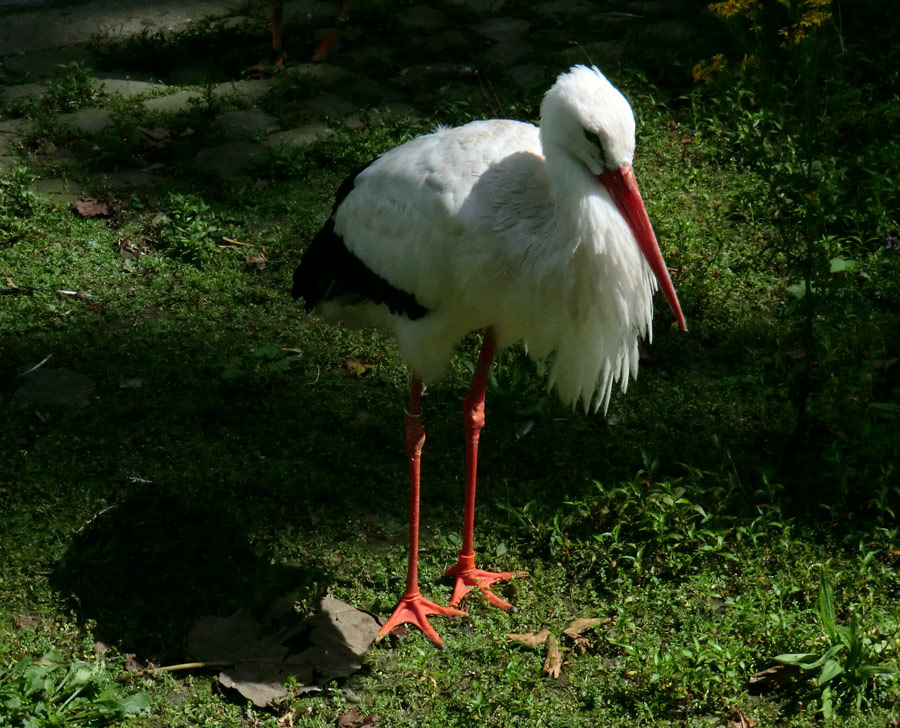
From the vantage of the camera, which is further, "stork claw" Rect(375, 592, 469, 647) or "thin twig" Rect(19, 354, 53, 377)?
"thin twig" Rect(19, 354, 53, 377)

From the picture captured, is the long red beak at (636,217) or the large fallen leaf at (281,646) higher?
the long red beak at (636,217)

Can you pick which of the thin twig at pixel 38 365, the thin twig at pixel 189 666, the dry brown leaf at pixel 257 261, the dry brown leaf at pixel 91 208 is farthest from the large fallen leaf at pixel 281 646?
the dry brown leaf at pixel 91 208

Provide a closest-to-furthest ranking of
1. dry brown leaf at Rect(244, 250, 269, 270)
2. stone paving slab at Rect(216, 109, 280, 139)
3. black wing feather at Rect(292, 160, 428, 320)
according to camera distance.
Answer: black wing feather at Rect(292, 160, 428, 320), dry brown leaf at Rect(244, 250, 269, 270), stone paving slab at Rect(216, 109, 280, 139)

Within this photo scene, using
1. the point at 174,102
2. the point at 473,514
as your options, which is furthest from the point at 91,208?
the point at 473,514

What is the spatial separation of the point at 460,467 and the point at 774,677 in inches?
55.0

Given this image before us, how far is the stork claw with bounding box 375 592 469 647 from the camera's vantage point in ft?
10.8

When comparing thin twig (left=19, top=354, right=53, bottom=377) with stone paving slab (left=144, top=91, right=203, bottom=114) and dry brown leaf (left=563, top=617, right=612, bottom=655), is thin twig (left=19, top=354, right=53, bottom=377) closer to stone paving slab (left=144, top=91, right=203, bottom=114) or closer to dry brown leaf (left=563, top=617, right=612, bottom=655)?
stone paving slab (left=144, top=91, right=203, bottom=114)

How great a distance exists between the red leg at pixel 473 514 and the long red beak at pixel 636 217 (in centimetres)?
65

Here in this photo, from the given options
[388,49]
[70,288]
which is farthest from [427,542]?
[388,49]

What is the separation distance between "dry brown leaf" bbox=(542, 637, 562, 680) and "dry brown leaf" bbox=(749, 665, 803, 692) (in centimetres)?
54

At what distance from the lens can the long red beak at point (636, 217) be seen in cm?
286

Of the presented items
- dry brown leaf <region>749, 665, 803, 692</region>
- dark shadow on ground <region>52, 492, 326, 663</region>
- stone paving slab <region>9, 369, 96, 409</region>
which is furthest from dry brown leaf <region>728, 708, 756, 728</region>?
stone paving slab <region>9, 369, 96, 409</region>

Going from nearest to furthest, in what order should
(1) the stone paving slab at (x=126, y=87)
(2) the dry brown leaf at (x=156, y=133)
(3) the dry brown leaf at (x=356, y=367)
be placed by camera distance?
(3) the dry brown leaf at (x=356, y=367)
(2) the dry brown leaf at (x=156, y=133)
(1) the stone paving slab at (x=126, y=87)

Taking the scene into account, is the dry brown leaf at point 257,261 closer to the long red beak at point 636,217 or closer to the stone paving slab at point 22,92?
the stone paving slab at point 22,92
